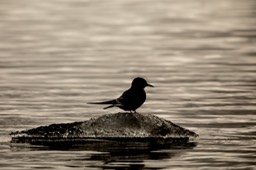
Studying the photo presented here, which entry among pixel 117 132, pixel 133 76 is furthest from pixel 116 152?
pixel 133 76

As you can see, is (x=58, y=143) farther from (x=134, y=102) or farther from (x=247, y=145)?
(x=247, y=145)

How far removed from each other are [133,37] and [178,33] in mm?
2114

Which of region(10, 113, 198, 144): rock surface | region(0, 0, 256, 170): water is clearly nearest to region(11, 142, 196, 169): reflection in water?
region(0, 0, 256, 170): water

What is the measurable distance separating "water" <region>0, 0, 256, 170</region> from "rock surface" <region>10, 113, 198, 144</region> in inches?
16.4

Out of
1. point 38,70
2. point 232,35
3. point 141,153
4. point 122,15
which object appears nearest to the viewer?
point 141,153

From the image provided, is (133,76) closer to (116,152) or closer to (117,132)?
(117,132)

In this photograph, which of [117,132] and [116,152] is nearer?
[116,152]

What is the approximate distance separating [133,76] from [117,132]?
10.6 meters

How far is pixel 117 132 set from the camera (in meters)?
17.5

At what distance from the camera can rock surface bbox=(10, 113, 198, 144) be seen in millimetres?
17422

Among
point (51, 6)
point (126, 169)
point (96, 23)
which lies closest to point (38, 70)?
point (126, 169)

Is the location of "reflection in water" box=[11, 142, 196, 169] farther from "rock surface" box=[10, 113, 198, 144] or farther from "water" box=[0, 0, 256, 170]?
"rock surface" box=[10, 113, 198, 144]

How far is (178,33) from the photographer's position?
137 ft

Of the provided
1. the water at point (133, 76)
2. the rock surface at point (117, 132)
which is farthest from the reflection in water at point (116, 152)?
the rock surface at point (117, 132)
